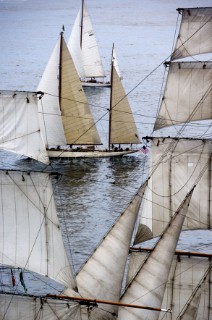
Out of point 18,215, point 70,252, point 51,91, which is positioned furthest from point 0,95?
point 51,91

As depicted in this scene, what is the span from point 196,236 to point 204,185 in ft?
47.4

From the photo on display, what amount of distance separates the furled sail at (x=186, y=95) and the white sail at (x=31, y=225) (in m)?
11.3

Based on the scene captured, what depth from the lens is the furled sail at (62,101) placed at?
270 ft

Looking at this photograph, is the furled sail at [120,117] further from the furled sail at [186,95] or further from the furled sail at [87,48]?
the furled sail at [87,48]

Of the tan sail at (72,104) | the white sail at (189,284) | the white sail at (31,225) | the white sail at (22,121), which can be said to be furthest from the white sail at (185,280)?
the tan sail at (72,104)

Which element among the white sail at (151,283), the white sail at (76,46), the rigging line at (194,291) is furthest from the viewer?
the white sail at (76,46)

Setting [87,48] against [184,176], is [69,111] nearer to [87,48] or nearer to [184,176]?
[184,176]

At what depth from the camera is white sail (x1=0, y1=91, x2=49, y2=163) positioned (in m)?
58.5

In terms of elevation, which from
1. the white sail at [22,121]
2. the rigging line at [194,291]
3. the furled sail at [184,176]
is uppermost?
the white sail at [22,121]

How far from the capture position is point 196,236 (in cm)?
6625

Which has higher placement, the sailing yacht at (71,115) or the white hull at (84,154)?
the sailing yacht at (71,115)

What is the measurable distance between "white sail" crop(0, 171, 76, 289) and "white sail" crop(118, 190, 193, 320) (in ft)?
10.9

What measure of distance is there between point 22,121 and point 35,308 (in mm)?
16447

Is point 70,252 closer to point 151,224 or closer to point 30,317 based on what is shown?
point 151,224
